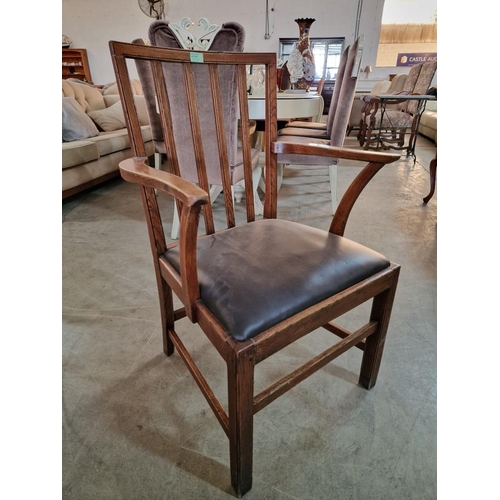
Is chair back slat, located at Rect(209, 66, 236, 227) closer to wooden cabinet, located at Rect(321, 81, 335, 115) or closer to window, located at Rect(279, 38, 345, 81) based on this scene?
window, located at Rect(279, 38, 345, 81)

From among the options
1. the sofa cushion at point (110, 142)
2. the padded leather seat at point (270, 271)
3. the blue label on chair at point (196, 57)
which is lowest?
the padded leather seat at point (270, 271)

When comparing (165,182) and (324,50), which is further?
(324,50)

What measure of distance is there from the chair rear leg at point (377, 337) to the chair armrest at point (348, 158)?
0.22 metres

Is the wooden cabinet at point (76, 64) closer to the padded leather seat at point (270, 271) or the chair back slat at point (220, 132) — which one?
the chair back slat at point (220, 132)

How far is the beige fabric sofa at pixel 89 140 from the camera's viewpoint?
7.83 feet

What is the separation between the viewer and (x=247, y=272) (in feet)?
2.16

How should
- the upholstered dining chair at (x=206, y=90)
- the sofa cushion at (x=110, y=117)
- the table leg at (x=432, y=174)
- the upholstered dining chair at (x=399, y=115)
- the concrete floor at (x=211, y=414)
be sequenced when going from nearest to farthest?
the concrete floor at (x=211, y=414), the upholstered dining chair at (x=206, y=90), the table leg at (x=432, y=174), the sofa cushion at (x=110, y=117), the upholstered dining chair at (x=399, y=115)

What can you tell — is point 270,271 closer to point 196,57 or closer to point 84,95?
point 196,57

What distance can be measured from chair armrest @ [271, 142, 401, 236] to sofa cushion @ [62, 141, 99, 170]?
206 cm

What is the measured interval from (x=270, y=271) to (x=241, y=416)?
0.98 feet

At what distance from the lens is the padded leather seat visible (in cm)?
58

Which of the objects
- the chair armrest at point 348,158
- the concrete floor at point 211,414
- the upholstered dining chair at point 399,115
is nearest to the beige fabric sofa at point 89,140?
the concrete floor at point 211,414

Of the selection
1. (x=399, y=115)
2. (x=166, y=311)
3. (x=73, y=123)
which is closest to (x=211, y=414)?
(x=166, y=311)

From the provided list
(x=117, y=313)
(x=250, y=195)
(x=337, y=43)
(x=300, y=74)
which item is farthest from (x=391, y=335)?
(x=337, y=43)
